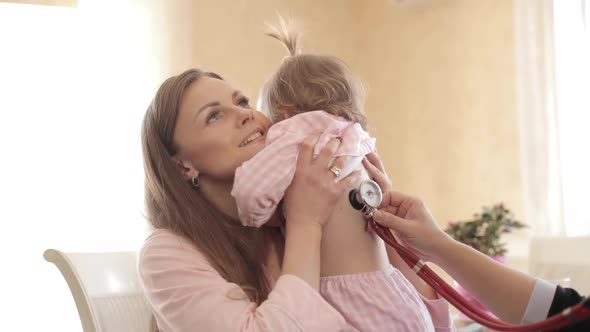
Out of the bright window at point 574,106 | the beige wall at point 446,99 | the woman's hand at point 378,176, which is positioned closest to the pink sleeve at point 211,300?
the woman's hand at point 378,176

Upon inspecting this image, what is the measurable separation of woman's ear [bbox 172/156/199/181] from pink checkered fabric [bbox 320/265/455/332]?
0.37 metres

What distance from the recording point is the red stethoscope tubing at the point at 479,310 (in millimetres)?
894

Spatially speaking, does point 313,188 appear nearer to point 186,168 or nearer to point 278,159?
point 278,159

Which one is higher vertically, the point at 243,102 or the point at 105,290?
the point at 243,102

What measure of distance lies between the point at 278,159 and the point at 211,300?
302 mm

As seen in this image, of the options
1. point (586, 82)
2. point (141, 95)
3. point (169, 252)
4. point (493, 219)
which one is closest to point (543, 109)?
point (586, 82)

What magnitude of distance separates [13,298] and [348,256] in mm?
2546

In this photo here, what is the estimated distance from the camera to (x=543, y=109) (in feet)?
11.8

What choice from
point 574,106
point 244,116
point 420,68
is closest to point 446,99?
point 420,68

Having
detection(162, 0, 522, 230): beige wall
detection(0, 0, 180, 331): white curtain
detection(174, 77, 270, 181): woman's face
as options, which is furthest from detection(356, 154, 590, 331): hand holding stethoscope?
detection(162, 0, 522, 230): beige wall

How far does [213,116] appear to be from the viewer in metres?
1.49

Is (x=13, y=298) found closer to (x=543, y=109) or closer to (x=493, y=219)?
(x=493, y=219)

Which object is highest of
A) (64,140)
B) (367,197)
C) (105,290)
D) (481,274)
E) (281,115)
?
(281,115)

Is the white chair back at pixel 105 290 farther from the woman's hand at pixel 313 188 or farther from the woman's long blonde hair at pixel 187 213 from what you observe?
the woman's hand at pixel 313 188
